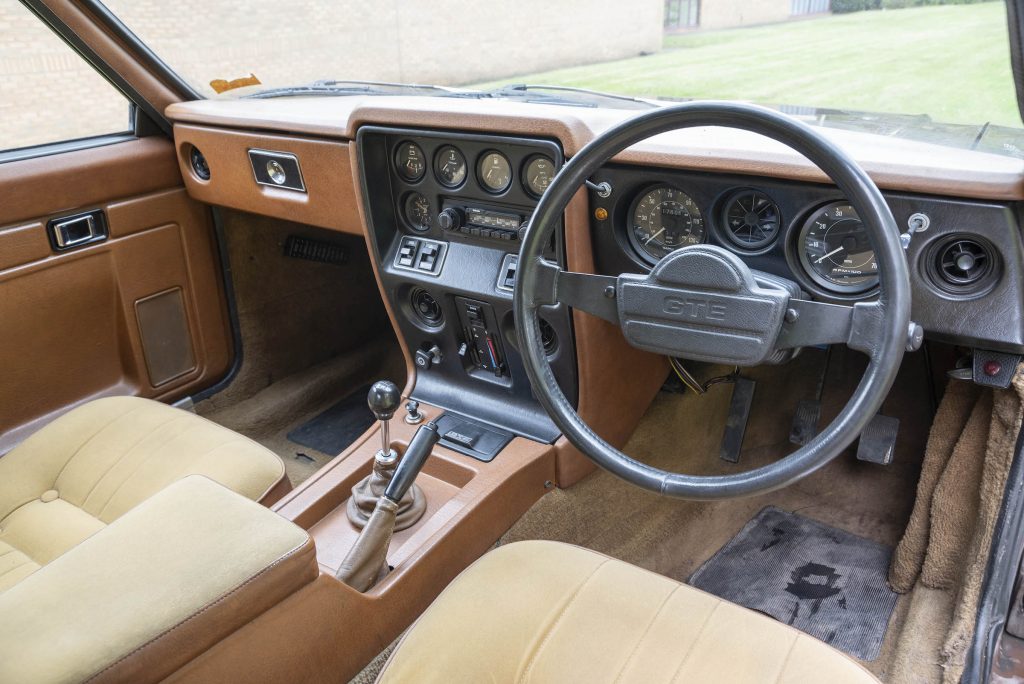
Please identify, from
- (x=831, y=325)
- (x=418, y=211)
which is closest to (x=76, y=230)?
(x=418, y=211)

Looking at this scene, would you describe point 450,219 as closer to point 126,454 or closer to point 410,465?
point 410,465

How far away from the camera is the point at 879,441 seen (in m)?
1.98

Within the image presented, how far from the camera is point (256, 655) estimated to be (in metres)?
1.19

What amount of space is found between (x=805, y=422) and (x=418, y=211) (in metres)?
1.19

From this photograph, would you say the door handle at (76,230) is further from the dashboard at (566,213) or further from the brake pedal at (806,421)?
the brake pedal at (806,421)

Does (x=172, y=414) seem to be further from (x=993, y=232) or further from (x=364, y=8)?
(x=993, y=232)

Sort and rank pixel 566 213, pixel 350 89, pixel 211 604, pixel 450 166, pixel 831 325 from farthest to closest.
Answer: pixel 350 89 < pixel 450 166 < pixel 566 213 < pixel 831 325 < pixel 211 604

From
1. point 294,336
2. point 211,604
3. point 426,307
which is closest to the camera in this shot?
point 211,604

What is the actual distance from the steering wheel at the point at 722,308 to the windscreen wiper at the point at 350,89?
1074 mm

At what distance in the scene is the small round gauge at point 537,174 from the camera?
5.68ft

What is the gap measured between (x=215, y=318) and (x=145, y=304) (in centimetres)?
26

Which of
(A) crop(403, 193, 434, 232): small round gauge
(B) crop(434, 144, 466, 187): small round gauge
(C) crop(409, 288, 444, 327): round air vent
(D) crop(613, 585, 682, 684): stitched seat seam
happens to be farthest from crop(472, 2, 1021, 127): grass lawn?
(D) crop(613, 585, 682, 684): stitched seat seam

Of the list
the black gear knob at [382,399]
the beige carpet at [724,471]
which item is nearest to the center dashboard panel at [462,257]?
the beige carpet at [724,471]

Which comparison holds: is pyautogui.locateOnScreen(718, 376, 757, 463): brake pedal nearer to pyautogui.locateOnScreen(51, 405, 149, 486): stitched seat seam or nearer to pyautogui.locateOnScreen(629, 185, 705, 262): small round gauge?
pyautogui.locateOnScreen(629, 185, 705, 262): small round gauge
